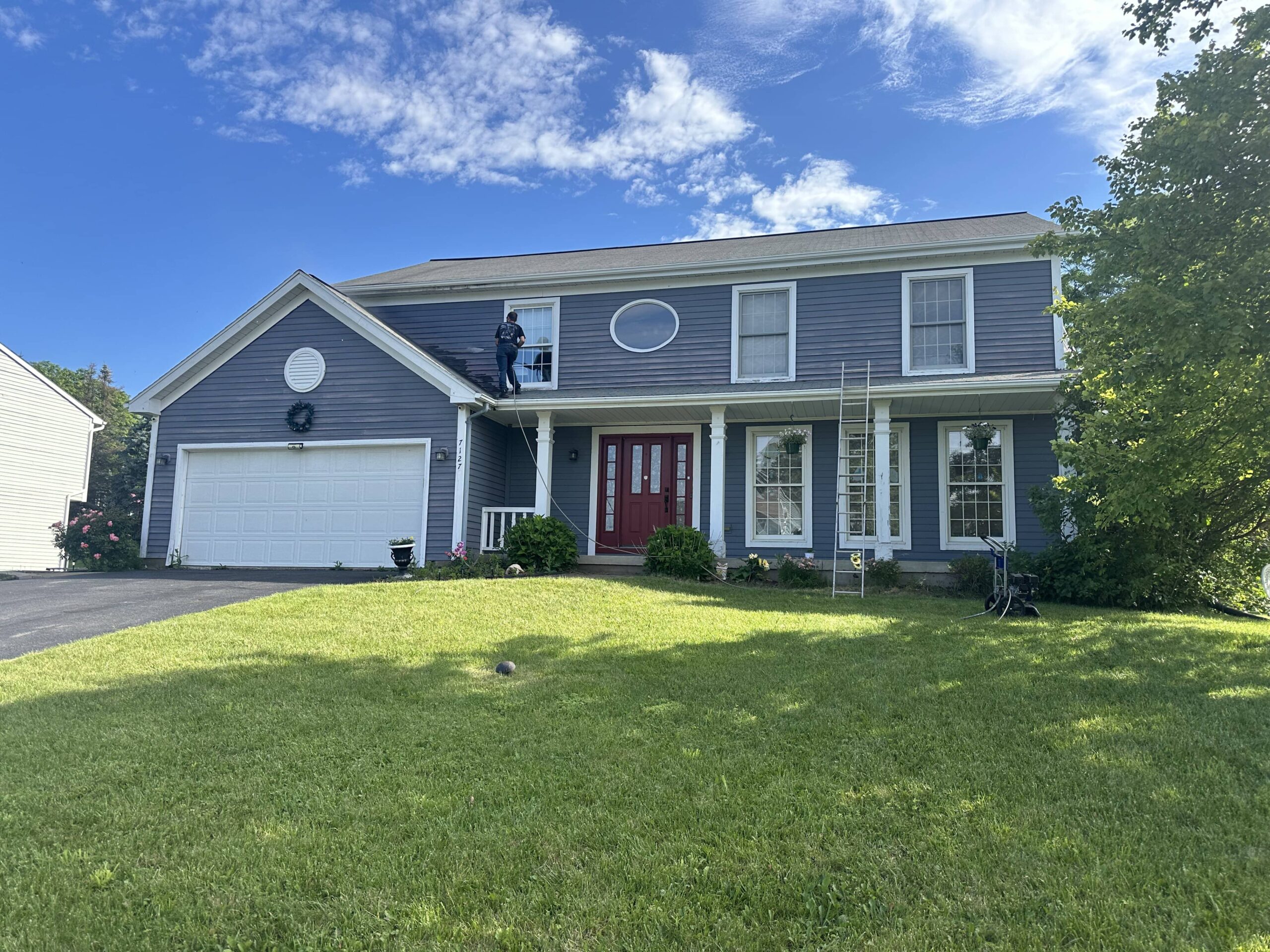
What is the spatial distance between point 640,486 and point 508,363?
325 centimetres

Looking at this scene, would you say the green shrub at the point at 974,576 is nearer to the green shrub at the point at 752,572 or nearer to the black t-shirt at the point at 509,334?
the green shrub at the point at 752,572

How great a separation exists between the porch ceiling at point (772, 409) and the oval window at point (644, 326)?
4.51 feet

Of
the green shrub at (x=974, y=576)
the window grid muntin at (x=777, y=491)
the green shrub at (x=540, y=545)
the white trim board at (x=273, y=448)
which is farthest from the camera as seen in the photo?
the window grid muntin at (x=777, y=491)

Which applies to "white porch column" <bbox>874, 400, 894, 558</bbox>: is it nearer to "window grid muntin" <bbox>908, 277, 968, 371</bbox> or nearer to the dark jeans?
"window grid muntin" <bbox>908, 277, 968, 371</bbox>

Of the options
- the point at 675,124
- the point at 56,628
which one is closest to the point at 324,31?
the point at 675,124

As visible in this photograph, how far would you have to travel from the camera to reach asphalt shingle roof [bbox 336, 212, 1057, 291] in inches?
484

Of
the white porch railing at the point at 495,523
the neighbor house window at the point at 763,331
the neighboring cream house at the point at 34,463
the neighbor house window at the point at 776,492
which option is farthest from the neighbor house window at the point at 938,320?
the neighboring cream house at the point at 34,463

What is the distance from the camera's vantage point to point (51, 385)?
1805cm

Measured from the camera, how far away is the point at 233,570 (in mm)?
11914

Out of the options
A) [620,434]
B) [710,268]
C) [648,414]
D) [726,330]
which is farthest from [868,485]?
[710,268]

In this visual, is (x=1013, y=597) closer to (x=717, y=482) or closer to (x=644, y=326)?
(x=717, y=482)

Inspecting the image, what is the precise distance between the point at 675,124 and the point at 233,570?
10791mm

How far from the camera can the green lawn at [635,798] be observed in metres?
2.27

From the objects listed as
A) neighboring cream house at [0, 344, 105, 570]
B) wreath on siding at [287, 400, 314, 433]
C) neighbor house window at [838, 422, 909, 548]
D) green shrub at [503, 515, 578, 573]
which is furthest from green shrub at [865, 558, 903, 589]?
neighboring cream house at [0, 344, 105, 570]
